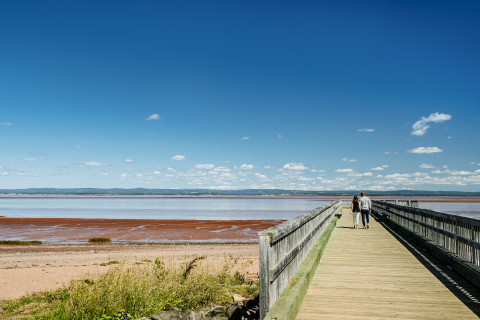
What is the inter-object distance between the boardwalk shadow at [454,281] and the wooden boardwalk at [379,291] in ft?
0.10

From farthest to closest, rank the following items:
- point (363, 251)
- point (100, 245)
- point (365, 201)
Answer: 1. point (100, 245)
2. point (365, 201)
3. point (363, 251)

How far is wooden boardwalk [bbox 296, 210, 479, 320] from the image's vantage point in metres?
5.46

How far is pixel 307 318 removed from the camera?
203 inches

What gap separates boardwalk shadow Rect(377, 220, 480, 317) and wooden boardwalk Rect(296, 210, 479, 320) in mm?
29

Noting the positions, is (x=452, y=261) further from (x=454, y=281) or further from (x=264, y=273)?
(x=264, y=273)

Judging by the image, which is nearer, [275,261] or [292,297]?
[275,261]

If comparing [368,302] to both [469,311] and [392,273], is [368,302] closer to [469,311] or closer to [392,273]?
[469,311]

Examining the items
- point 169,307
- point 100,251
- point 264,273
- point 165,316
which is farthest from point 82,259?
point 264,273

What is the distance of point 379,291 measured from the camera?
6.70 m

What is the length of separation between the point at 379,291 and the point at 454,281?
5.60ft

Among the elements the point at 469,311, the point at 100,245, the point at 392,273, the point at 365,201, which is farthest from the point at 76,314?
the point at 100,245

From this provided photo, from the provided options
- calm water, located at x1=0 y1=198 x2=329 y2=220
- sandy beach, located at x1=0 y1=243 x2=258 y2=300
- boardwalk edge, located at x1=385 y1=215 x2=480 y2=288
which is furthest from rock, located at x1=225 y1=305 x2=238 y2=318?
calm water, located at x1=0 y1=198 x2=329 y2=220

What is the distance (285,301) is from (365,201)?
51.0 ft

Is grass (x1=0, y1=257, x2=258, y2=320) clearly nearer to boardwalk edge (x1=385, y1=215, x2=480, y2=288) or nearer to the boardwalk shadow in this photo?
the boardwalk shadow
